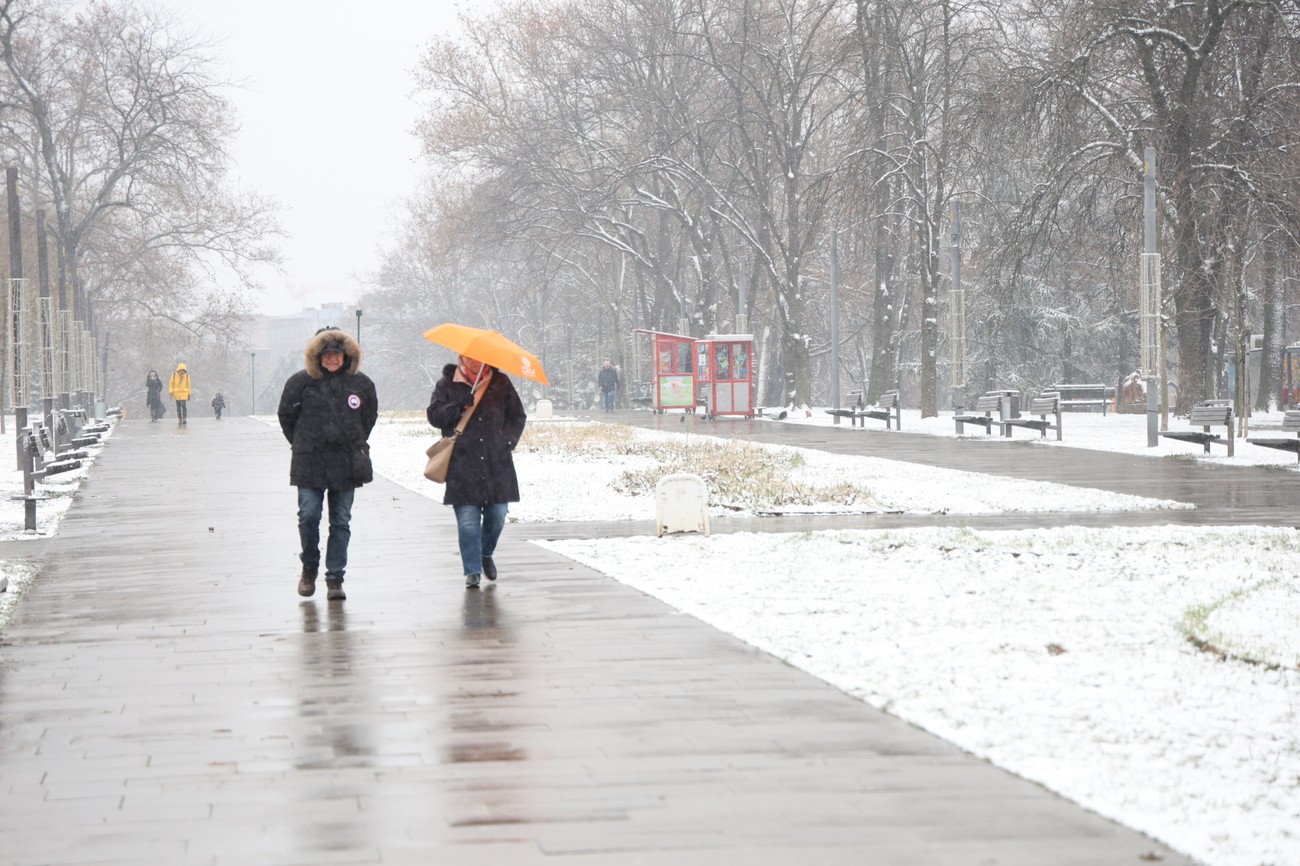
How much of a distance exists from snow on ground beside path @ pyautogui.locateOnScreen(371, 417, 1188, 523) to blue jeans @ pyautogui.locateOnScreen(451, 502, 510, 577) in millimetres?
5090

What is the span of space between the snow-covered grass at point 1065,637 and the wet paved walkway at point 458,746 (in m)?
0.29

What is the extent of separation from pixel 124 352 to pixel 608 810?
357 feet

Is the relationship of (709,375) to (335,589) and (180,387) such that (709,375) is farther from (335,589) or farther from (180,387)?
(335,589)

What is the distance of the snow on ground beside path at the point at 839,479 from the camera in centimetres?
1721

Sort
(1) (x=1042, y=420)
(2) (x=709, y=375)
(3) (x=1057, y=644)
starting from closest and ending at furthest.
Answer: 1. (3) (x=1057, y=644)
2. (1) (x=1042, y=420)
3. (2) (x=709, y=375)

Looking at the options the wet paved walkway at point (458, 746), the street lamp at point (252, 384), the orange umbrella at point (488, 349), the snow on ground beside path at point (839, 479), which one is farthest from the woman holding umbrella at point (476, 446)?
the street lamp at point (252, 384)

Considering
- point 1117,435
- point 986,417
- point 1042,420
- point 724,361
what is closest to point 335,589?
point 1042,420

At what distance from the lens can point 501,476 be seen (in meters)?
11.3

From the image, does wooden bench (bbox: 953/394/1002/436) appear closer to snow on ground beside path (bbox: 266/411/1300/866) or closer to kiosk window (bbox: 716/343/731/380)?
kiosk window (bbox: 716/343/731/380)

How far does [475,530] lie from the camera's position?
11305 millimetres

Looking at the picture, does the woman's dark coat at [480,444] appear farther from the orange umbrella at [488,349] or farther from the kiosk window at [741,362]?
the kiosk window at [741,362]

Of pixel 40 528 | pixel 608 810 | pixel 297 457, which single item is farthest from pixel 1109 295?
pixel 608 810

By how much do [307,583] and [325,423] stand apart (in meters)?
1.01

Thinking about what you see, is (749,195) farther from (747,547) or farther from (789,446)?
(747,547)
